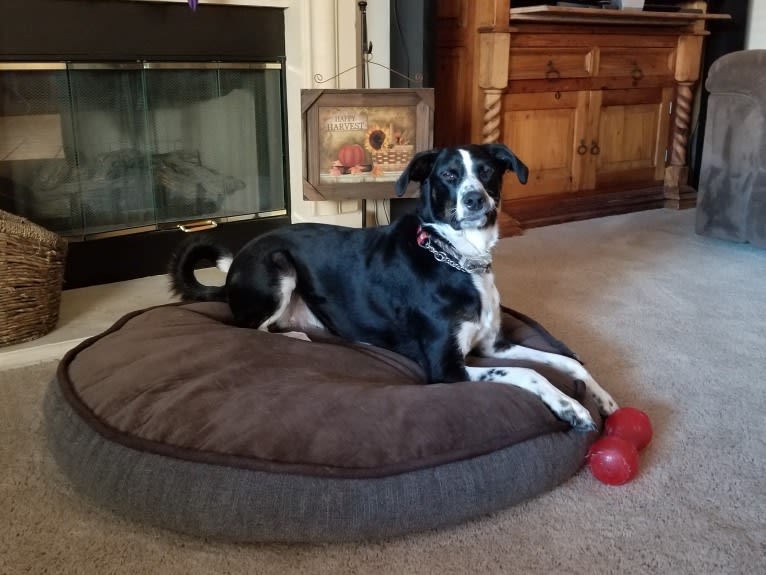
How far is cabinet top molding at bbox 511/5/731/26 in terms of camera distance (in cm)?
357

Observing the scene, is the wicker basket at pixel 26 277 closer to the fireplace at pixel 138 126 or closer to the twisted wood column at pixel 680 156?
the fireplace at pixel 138 126

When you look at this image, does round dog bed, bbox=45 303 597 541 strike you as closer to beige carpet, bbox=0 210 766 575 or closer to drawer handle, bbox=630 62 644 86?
beige carpet, bbox=0 210 766 575

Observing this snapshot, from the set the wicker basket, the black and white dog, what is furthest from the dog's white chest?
the wicker basket

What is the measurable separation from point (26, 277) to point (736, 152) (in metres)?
2.90

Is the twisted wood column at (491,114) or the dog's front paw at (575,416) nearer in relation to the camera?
the dog's front paw at (575,416)

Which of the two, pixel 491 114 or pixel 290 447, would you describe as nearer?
pixel 290 447

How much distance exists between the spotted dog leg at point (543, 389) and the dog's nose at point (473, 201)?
1.24 ft

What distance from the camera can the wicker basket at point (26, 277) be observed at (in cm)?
219

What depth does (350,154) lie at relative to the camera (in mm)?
3139

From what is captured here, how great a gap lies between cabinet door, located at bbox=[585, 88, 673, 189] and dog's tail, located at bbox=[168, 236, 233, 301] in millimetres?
2514

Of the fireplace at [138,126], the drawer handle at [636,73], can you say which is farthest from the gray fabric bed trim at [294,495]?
the drawer handle at [636,73]

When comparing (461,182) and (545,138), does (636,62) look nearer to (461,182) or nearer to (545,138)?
(545,138)

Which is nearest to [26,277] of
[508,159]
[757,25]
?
[508,159]

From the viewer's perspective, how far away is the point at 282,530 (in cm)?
130
